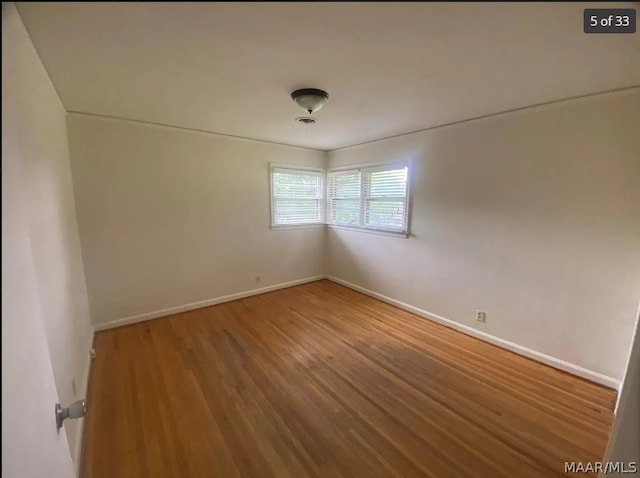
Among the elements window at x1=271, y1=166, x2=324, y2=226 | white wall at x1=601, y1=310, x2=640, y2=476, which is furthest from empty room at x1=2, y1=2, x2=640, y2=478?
window at x1=271, y1=166, x2=324, y2=226

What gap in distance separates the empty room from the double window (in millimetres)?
55

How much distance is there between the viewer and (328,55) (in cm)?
150

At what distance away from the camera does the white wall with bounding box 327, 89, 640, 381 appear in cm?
201

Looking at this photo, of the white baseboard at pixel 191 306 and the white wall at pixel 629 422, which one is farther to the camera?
the white baseboard at pixel 191 306

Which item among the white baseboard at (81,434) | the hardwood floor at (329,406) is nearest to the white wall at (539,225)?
the hardwood floor at (329,406)

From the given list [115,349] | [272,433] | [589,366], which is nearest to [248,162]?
[115,349]

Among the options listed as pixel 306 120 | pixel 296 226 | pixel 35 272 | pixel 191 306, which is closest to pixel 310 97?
pixel 306 120

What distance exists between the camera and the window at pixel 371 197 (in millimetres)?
3499

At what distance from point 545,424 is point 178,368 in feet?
9.12

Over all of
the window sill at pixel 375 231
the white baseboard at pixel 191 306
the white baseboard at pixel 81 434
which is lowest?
A: the white baseboard at pixel 81 434

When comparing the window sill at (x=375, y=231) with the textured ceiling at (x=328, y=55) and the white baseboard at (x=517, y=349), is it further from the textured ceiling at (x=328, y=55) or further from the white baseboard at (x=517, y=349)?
the textured ceiling at (x=328, y=55)

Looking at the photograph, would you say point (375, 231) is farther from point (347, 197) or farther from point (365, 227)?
point (347, 197)

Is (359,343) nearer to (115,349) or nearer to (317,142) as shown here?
(115,349)

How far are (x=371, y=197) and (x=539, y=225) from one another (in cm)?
199
